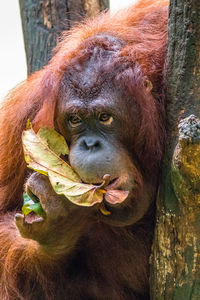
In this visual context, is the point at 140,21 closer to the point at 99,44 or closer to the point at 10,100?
the point at 99,44

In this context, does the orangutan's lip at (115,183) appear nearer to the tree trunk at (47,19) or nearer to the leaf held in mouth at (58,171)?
the leaf held in mouth at (58,171)

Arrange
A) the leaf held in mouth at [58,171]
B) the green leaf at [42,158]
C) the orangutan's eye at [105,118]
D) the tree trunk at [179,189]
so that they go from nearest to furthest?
the tree trunk at [179,189], the leaf held in mouth at [58,171], the green leaf at [42,158], the orangutan's eye at [105,118]

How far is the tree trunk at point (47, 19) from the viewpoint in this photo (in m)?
3.63

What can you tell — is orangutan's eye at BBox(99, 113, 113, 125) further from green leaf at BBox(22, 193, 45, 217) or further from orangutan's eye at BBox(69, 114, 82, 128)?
green leaf at BBox(22, 193, 45, 217)

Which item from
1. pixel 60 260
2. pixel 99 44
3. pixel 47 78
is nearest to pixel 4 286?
pixel 60 260

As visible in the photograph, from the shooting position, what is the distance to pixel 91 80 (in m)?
2.13

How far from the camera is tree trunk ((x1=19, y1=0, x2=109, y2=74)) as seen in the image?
3.63 metres

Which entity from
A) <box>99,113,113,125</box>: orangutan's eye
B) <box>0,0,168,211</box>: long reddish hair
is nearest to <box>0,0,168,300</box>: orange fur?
<box>0,0,168,211</box>: long reddish hair

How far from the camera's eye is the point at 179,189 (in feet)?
5.61

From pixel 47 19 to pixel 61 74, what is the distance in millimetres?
1580

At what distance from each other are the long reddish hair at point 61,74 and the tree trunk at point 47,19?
2.63 ft

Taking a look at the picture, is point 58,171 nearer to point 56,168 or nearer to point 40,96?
point 56,168

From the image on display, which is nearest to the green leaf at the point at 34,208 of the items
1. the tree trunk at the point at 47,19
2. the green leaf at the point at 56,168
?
the green leaf at the point at 56,168

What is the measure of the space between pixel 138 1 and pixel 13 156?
3.72ft
